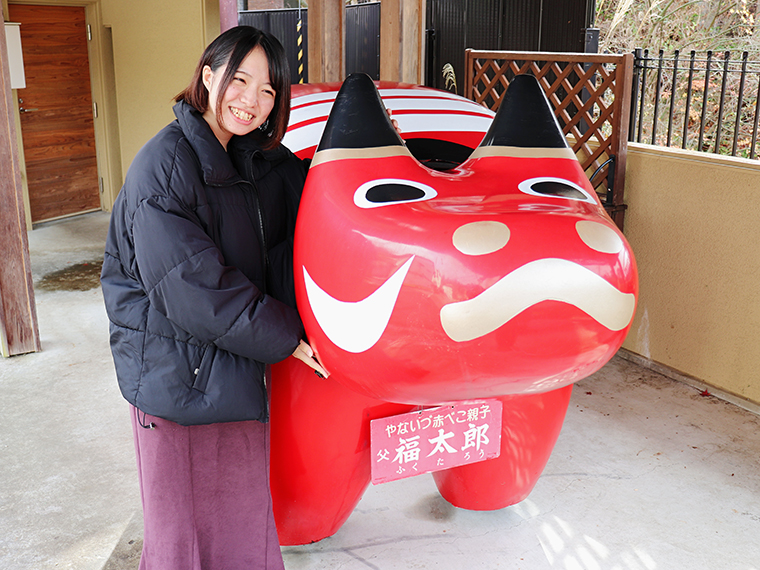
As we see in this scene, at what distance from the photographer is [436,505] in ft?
8.70

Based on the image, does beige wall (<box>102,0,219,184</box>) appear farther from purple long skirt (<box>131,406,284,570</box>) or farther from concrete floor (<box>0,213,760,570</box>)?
purple long skirt (<box>131,406,284,570</box>)

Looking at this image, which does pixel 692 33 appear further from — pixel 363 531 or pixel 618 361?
pixel 363 531

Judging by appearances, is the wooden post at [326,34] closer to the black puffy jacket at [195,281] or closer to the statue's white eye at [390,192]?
the black puffy jacket at [195,281]

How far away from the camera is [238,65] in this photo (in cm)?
168

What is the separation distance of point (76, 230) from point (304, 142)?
5501 mm

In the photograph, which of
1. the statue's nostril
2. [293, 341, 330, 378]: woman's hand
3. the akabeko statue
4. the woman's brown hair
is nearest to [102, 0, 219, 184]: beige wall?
the woman's brown hair

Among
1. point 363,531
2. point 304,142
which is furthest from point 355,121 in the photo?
point 363,531

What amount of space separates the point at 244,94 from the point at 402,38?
223 centimetres

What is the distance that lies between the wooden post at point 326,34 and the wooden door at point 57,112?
436 centimetres

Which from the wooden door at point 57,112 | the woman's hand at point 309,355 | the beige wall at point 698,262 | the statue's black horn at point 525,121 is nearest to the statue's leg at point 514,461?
the woman's hand at point 309,355

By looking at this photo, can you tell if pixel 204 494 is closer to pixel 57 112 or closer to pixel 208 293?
pixel 208 293

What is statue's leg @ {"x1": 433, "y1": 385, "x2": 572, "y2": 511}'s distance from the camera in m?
2.22

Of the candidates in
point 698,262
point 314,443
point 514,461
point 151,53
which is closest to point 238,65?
point 314,443

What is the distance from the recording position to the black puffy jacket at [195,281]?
158 cm
